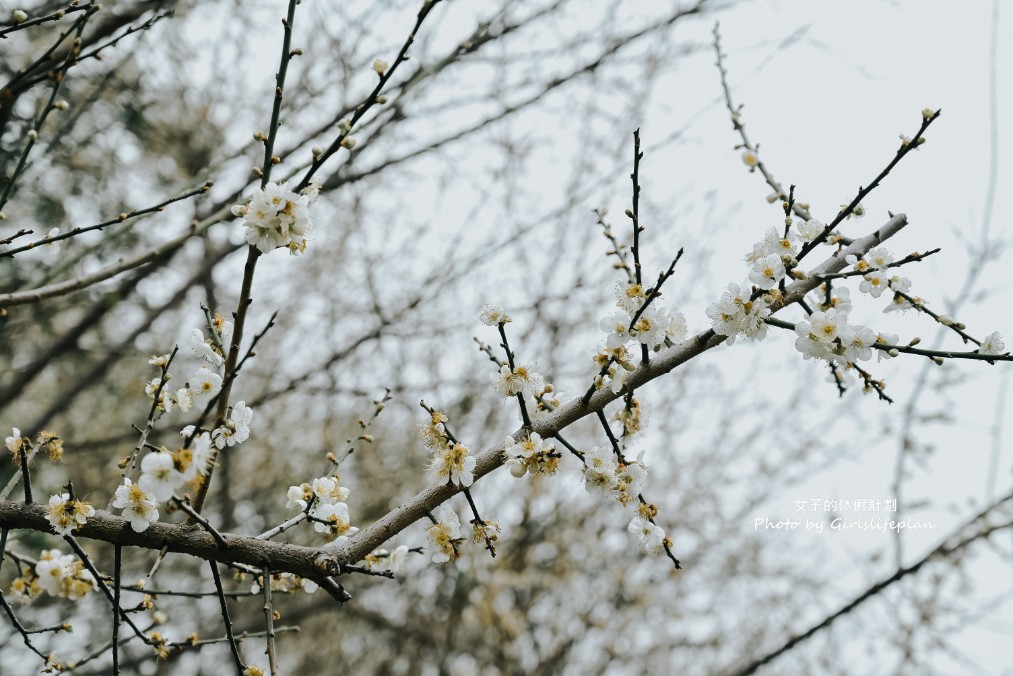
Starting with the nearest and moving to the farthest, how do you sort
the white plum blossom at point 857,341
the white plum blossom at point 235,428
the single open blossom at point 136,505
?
the single open blossom at point 136,505
the white plum blossom at point 235,428
the white plum blossom at point 857,341

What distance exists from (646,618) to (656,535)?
495 centimetres

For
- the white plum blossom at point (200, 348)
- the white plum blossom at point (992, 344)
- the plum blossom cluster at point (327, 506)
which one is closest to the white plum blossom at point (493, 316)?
the plum blossom cluster at point (327, 506)

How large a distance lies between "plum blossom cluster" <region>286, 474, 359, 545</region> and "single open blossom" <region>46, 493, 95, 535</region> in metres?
0.43

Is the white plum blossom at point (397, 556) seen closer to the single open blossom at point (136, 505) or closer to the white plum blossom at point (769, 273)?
the single open blossom at point (136, 505)

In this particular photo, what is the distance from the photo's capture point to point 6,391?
439 cm

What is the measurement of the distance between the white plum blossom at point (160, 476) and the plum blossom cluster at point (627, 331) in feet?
2.87

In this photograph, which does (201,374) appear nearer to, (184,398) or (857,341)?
(184,398)

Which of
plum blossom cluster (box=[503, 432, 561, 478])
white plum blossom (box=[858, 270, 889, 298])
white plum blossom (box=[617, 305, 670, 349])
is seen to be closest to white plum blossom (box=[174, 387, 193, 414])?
plum blossom cluster (box=[503, 432, 561, 478])

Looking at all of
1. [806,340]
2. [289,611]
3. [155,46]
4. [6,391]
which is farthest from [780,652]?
[155,46]

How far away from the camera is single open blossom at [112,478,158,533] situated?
155 cm

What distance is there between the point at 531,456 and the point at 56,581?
51.3 inches

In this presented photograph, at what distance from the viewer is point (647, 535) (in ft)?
6.40

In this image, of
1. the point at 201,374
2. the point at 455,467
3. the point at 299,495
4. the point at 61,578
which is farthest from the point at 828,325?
the point at 61,578

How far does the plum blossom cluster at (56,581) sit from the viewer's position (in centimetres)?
196
